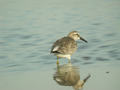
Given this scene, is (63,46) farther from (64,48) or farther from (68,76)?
(68,76)

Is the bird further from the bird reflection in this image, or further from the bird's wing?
the bird reflection

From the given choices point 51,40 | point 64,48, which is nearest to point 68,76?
point 64,48

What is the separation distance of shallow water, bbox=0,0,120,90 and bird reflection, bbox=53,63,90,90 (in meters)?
0.15

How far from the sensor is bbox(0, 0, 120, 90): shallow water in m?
10.7

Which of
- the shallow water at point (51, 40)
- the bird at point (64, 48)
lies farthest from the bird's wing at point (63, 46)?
the shallow water at point (51, 40)

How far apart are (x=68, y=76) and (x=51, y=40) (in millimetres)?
4308

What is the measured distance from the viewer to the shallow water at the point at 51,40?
10664 mm

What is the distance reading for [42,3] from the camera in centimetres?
1994

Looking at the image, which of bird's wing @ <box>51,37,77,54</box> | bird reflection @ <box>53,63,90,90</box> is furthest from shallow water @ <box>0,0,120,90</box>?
bird's wing @ <box>51,37,77,54</box>

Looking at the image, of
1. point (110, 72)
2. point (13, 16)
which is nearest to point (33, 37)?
point (13, 16)

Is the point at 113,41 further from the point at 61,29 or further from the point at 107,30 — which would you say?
the point at 61,29

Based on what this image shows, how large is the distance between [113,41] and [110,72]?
393 centimetres

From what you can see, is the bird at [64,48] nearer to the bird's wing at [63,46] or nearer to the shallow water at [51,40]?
the bird's wing at [63,46]

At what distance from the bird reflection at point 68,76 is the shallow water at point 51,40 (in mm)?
148
